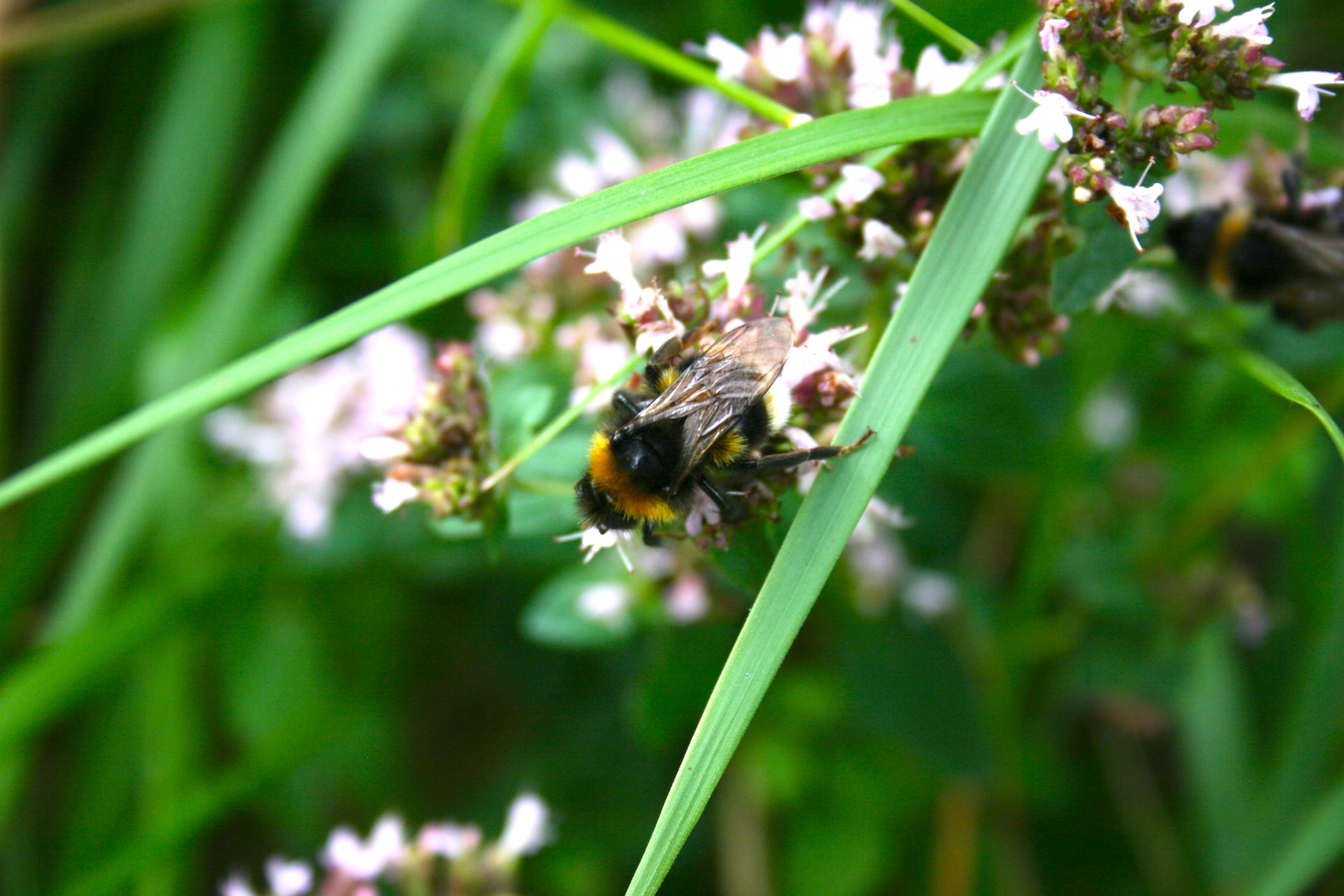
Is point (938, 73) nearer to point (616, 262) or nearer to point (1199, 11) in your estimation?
point (1199, 11)

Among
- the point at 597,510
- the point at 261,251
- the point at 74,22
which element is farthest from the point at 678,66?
→ the point at 74,22

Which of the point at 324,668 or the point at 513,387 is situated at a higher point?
the point at 513,387

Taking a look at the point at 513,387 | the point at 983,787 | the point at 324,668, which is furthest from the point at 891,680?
the point at 324,668

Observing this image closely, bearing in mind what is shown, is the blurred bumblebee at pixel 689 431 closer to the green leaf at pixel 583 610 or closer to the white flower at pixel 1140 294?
the white flower at pixel 1140 294

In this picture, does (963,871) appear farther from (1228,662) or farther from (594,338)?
(594,338)

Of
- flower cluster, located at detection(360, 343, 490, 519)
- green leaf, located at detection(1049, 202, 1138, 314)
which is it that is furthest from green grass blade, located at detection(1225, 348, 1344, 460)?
flower cluster, located at detection(360, 343, 490, 519)

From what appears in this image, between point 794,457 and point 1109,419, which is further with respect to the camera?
point 1109,419
